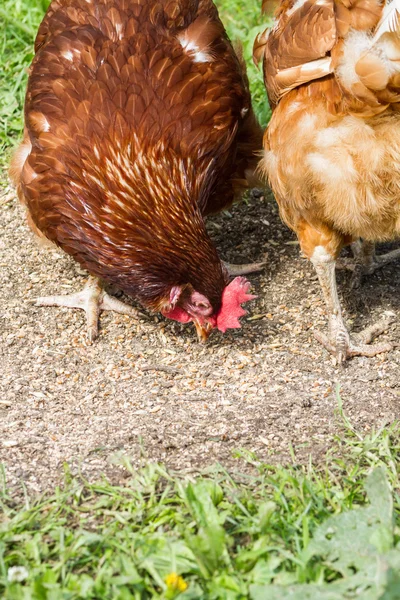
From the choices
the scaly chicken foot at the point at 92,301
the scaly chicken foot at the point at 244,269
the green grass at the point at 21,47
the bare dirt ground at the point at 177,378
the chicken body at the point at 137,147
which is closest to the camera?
the bare dirt ground at the point at 177,378

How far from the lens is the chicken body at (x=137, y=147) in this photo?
3.29 m

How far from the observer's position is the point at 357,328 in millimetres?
3768

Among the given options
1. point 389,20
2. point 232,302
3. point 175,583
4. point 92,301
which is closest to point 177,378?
point 232,302

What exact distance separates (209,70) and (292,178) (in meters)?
0.74

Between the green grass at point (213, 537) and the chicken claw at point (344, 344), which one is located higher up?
the green grass at point (213, 537)

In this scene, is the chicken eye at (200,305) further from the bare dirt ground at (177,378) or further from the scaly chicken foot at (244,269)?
the scaly chicken foot at (244,269)

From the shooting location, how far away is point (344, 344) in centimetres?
352

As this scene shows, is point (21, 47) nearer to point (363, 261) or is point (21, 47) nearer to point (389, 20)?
point (363, 261)

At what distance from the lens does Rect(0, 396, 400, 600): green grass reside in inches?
85.7

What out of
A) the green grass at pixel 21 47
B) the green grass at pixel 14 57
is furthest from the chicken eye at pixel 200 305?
the green grass at pixel 14 57

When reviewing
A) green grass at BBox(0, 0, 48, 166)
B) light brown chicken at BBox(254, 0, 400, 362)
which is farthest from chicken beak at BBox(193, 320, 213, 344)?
green grass at BBox(0, 0, 48, 166)

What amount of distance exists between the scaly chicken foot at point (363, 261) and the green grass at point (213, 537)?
4.68 feet

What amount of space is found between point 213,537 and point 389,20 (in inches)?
71.0

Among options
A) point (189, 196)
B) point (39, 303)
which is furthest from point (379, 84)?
point (39, 303)
